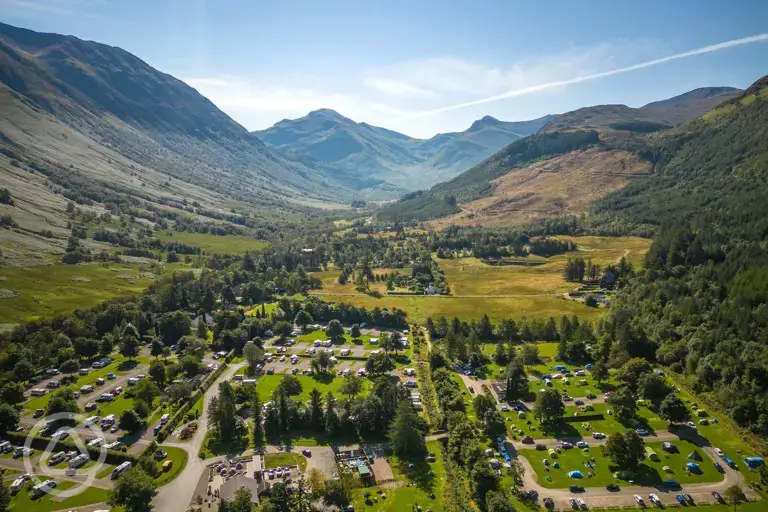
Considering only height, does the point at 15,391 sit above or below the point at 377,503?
above

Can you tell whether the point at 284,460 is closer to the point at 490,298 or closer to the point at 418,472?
the point at 418,472

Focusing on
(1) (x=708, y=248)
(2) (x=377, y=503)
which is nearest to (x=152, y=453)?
(2) (x=377, y=503)

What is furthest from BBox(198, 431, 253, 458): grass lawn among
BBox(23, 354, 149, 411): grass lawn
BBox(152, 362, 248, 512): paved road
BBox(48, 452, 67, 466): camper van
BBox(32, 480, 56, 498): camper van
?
BBox(23, 354, 149, 411): grass lawn

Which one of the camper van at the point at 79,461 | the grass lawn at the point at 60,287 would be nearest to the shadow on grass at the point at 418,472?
the camper van at the point at 79,461

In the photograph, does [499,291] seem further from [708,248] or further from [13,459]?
[13,459]

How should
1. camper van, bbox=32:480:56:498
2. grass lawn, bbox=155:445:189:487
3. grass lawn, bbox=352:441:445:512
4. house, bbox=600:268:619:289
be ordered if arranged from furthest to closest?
house, bbox=600:268:619:289
grass lawn, bbox=155:445:189:487
camper van, bbox=32:480:56:498
grass lawn, bbox=352:441:445:512

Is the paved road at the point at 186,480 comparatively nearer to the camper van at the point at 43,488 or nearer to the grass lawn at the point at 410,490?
the camper van at the point at 43,488

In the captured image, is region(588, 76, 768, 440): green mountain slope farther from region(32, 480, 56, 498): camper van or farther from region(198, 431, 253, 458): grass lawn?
region(32, 480, 56, 498): camper van
